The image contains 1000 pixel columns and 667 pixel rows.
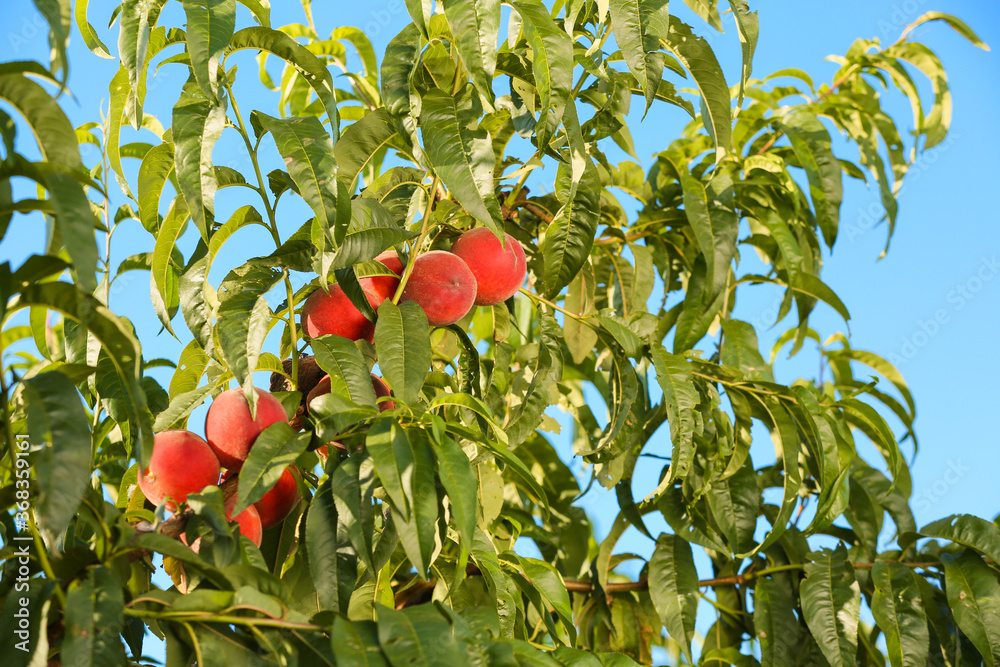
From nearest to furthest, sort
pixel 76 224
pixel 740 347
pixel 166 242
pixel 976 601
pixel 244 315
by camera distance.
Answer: pixel 76 224, pixel 244 315, pixel 166 242, pixel 976 601, pixel 740 347

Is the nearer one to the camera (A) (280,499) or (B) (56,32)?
(B) (56,32)

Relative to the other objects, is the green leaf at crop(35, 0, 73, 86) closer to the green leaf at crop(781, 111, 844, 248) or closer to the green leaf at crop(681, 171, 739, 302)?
the green leaf at crop(681, 171, 739, 302)

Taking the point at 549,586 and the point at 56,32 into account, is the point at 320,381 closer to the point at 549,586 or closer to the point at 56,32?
the point at 549,586

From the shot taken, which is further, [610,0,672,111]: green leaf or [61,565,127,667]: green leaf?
[610,0,672,111]: green leaf

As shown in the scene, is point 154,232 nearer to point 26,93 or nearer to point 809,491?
point 26,93

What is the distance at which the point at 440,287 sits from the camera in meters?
1.00

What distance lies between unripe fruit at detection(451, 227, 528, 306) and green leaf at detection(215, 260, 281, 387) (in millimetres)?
298

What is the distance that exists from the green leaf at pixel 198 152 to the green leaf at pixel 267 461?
0.20 metres

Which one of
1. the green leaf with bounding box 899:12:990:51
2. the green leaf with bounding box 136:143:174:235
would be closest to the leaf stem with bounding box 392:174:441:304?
the green leaf with bounding box 136:143:174:235

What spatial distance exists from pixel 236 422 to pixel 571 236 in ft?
1.63

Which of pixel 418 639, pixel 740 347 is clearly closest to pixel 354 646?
pixel 418 639

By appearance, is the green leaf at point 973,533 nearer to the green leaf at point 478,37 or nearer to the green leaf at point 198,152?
the green leaf at point 478,37

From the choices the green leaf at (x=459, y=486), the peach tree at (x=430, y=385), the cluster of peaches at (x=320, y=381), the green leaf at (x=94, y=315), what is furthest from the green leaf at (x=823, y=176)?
the green leaf at (x=94, y=315)

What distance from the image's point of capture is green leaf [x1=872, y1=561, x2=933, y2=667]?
1.20m
